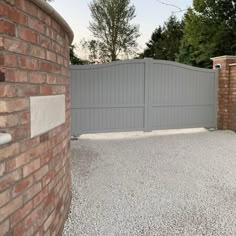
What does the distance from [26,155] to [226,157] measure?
4039 mm

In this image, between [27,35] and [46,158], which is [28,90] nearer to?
[27,35]

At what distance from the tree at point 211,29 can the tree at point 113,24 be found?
12.1 feet

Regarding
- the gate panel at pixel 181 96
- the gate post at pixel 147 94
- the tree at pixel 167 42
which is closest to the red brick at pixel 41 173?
the gate post at pixel 147 94

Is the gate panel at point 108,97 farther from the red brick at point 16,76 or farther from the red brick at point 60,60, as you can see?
the red brick at point 16,76

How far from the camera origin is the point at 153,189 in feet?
10.4

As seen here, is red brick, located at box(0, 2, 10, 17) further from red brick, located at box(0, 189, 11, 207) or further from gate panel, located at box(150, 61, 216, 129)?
gate panel, located at box(150, 61, 216, 129)

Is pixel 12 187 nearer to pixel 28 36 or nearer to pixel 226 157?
pixel 28 36

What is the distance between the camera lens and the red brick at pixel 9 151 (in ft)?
4.13

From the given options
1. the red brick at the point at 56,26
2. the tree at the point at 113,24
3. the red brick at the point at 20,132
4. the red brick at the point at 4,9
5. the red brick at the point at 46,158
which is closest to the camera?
the red brick at the point at 4,9

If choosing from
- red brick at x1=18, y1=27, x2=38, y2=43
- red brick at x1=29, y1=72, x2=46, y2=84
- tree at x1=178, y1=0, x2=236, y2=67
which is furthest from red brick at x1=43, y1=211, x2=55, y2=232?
tree at x1=178, y1=0, x2=236, y2=67

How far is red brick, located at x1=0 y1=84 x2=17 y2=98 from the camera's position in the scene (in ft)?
4.11

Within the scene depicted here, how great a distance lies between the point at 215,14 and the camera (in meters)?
15.5

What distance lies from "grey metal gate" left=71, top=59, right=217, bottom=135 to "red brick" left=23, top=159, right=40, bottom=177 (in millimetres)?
4545

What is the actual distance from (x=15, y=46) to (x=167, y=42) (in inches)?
818
